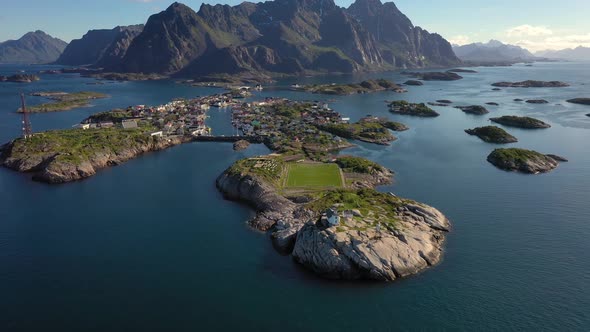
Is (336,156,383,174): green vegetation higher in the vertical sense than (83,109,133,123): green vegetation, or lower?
lower

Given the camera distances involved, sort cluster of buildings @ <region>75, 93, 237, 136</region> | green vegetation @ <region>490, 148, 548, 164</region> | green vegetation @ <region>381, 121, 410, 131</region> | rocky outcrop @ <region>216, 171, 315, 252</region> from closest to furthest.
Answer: rocky outcrop @ <region>216, 171, 315, 252</region> < green vegetation @ <region>490, 148, 548, 164</region> < cluster of buildings @ <region>75, 93, 237, 136</region> < green vegetation @ <region>381, 121, 410, 131</region>

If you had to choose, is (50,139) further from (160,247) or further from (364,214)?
(364,214)

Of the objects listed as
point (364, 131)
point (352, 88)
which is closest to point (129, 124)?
point (364, 131)

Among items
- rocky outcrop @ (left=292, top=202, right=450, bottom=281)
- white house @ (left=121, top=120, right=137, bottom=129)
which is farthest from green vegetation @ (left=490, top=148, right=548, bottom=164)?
white house @ (left=121, top=120, right=137, bottom=129)

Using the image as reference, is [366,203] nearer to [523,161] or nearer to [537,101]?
[523,161]

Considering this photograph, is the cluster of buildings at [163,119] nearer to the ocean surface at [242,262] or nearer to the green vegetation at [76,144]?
the green vegetation at [76,144]

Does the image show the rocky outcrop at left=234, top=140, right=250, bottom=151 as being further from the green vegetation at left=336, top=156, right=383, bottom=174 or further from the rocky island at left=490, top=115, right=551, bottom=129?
the rocky island at left=490, top=115, right=551, bottom=129

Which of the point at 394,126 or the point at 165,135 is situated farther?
the point at 394,126
